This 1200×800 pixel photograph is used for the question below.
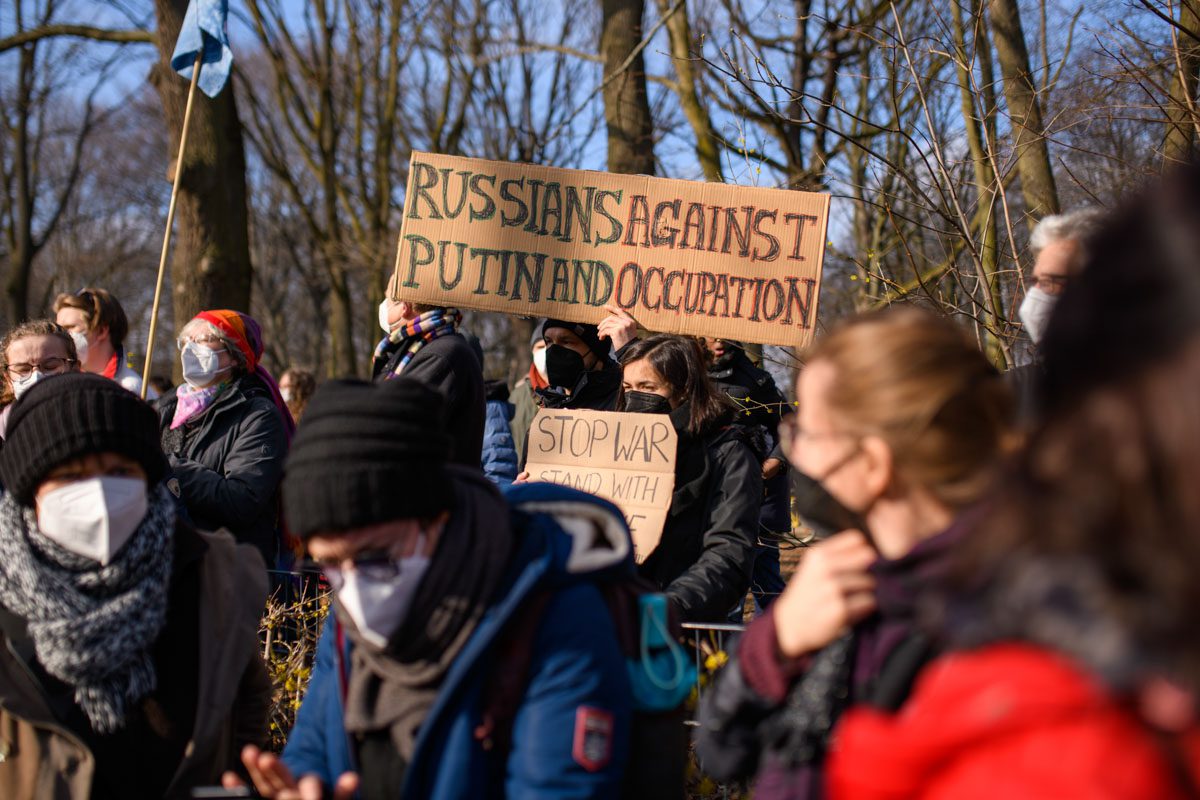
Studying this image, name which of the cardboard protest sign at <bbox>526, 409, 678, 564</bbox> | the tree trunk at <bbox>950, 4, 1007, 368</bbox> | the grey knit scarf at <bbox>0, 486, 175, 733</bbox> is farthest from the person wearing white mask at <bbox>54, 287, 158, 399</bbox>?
the tree trunk at <bbox>950, 4, 1007, 368</bbox>

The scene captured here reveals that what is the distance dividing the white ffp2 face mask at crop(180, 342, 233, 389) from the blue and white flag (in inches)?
71.1

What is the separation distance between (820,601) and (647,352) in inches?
92.7

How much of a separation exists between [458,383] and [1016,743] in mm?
3149

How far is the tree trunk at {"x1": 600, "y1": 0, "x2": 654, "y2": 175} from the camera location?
8.75 metres

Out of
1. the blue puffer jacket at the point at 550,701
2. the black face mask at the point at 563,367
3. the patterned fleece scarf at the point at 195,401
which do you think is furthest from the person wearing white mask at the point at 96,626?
the black face mask at the point at 563,367

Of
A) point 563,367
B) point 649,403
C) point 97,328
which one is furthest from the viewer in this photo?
point 97,328

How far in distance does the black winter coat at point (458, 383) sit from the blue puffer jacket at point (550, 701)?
6.74 ft

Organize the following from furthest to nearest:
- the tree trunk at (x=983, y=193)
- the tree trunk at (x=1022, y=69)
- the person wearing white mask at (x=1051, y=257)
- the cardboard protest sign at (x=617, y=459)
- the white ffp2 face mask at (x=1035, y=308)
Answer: the tree trunk at (x=1022, y=69), the tree trunk at (x=983, y=193), the cardboard protest sign at (x=617, y=459), the white ffp2 face mask at (x=1035, y=308), the person wearing white mask at (x=1051, y=257)

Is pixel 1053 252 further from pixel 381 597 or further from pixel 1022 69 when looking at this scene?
pixel 1022 69

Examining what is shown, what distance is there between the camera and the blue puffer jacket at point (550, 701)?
196 cm

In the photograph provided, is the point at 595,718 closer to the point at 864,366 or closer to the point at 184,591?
the point at 864,366

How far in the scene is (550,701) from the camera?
1965mm

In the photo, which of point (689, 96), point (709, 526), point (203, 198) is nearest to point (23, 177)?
point (203, 198)

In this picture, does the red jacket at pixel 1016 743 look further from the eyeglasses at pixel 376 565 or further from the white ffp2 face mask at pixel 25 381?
the white ffp2 face mask at pixel 25 381
